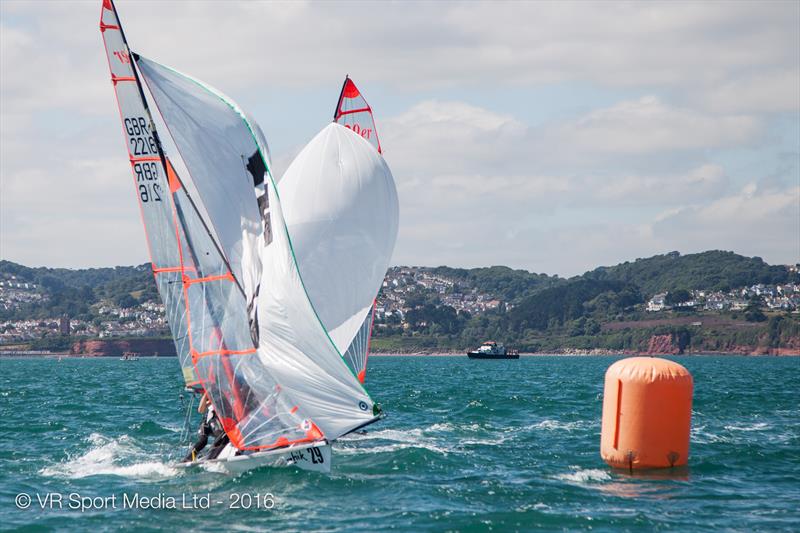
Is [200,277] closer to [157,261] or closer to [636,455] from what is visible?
[157,261]

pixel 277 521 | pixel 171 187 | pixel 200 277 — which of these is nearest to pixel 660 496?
pixel 277 521

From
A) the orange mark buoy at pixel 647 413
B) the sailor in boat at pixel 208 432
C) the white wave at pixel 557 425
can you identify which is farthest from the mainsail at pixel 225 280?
the white wave at pixel 557 425

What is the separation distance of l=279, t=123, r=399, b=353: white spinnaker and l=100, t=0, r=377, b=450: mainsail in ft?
15.1

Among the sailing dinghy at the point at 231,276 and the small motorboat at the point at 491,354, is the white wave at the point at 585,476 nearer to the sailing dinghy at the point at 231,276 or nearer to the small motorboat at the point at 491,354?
the sailing dinghy at the point at 231,276

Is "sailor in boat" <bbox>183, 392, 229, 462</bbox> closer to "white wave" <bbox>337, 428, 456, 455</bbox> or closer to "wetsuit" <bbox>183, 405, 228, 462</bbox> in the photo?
"wetsuit" <bbox>183, 405, 228, 462</bbox>

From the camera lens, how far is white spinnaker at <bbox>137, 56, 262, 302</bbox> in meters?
19.0

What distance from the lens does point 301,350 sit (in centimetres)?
1902

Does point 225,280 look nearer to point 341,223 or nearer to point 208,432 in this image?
point 208,432

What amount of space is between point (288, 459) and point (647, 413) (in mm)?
6278

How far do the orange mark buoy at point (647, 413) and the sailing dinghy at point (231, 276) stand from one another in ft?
13.7

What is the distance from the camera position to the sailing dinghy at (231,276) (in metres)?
18.8

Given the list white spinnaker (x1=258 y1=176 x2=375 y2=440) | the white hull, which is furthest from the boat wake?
white spinnaker (x1=258 y1=176 x2=375 y2=440)

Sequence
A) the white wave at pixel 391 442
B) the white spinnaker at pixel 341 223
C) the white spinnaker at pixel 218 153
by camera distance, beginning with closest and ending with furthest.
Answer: the white spinnaker at pixel 218 153 → the white wave at pixel 391 442 → the white spinnaker at pixel 341 223

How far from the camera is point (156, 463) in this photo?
21.0 meters
